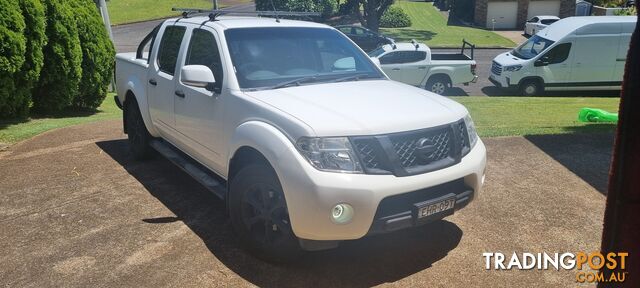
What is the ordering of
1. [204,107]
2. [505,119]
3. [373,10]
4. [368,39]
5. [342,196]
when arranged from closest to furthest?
1. [342,196]
2. [204,107]
3. [505,119]
4. [368,39]
5. [373,10]

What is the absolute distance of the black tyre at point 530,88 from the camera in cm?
1694

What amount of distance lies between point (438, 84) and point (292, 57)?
12.7 m

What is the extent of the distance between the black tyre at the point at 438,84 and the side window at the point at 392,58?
1.24m

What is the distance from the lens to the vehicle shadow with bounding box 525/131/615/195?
5.71 metres

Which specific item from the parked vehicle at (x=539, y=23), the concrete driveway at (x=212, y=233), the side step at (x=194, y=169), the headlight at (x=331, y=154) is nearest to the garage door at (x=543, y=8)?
the parked vehicle at (x=539, y=23)

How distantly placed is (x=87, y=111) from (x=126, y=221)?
7.50m

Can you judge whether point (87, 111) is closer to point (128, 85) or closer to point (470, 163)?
point (128, 85)

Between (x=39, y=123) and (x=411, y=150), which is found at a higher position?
(x=411, y=150)

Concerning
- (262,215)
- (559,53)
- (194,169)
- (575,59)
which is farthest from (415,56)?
(262,215)

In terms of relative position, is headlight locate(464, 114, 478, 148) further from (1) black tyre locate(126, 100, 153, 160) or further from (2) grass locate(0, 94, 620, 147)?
(1) black tyre locate(126, 100, 153, 160)

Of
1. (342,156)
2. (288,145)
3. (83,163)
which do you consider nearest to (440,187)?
(342,156)

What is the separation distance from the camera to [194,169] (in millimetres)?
4977

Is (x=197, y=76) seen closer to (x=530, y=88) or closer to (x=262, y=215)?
(x=262, y=215)

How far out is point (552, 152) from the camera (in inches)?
259
